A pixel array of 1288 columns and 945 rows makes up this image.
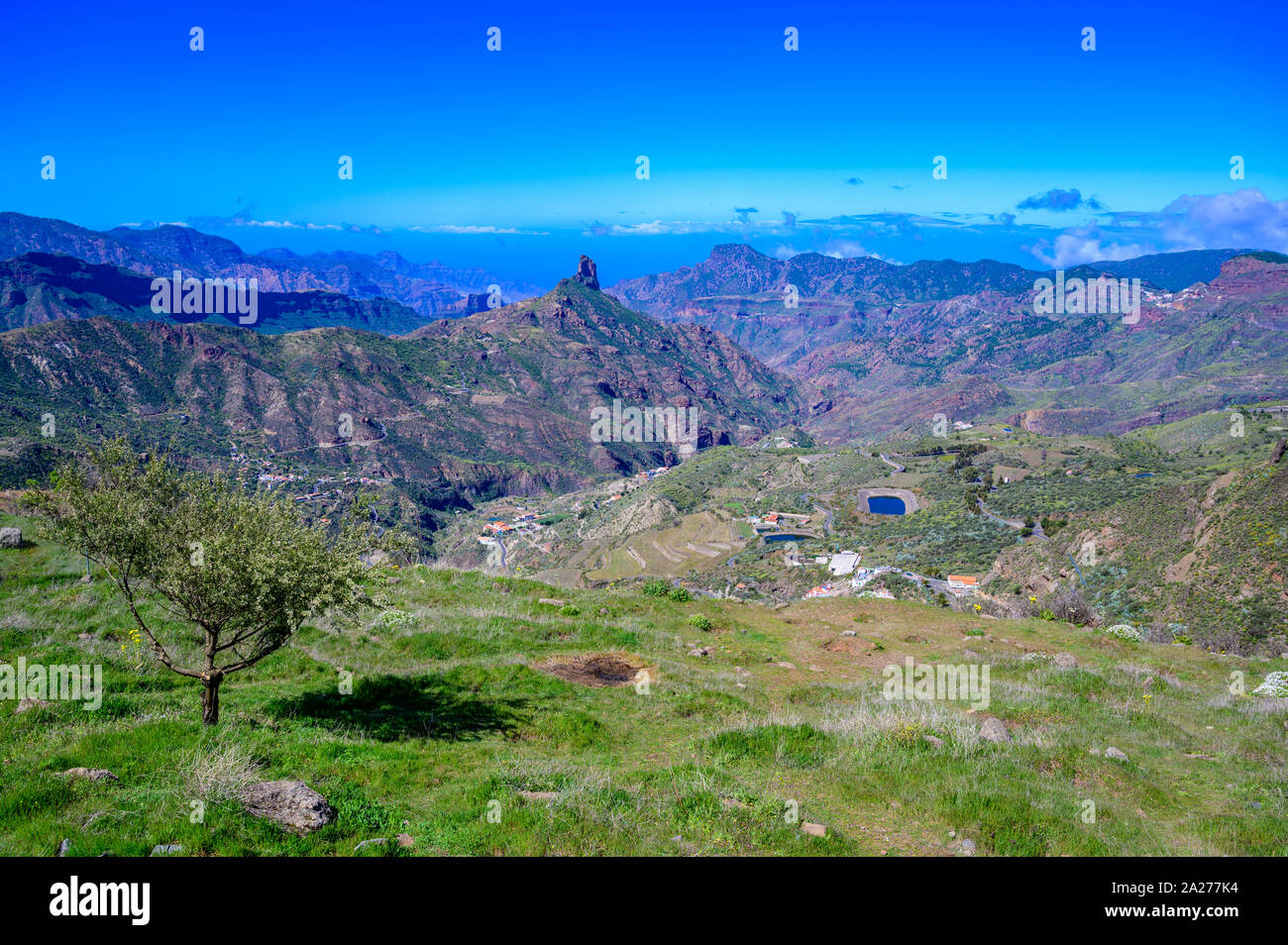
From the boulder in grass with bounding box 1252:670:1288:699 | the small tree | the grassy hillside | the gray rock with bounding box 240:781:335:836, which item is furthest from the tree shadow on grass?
the boulder in grass with bounding box 1252:670:1288:699

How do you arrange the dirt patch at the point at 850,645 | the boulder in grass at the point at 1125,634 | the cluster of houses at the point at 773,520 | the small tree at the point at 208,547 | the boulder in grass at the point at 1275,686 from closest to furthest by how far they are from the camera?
the small tree at the point at 208,547 < the boulder in grass at the point at 1275,686 < the dirt patch at the point at 850,645 < the boulder in grass at the point at 1125,634 < the cluster of houses at the point at 773,520

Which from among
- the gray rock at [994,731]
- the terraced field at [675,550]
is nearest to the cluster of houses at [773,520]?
the terraced field at [675,550]

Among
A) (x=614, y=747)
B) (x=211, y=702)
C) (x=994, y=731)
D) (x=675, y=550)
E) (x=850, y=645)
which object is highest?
(x=211, y=702)

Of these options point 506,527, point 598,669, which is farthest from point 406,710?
point 506,527

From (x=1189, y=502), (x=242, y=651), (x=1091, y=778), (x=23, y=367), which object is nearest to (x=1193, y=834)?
(x=1091, y=778)

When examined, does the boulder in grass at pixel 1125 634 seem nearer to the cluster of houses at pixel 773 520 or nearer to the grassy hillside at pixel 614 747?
the grassy hillside at pixel 614 747

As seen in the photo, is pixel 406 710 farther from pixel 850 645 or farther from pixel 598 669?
pixel 850 645

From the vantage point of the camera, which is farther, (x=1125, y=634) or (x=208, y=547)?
(x=1125, y=634)
